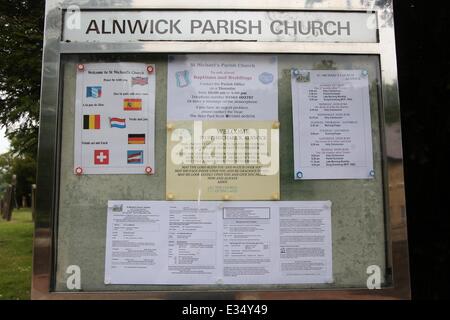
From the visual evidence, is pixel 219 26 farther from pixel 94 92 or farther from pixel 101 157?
pixel 101 157

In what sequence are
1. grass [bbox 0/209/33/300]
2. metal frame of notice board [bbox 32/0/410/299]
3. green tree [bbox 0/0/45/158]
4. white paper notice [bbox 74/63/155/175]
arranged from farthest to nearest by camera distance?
1. green tree [bbox 0/0/45/158]
2. grass [bbox 0/209/33/300]
3. white paper notice [bbox 74/63/155/175]
4. metal frame of notice board [bbox 32/0/410/299]

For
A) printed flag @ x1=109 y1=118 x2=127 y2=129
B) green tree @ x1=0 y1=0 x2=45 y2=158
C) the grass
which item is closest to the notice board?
printed flag @ x1=109 y1=118 x2=127 y2=129

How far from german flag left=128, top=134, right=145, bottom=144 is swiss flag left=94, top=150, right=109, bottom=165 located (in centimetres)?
15

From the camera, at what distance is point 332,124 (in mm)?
2746

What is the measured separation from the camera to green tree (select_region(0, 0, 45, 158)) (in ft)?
33.3

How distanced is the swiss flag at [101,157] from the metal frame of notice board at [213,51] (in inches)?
8.4

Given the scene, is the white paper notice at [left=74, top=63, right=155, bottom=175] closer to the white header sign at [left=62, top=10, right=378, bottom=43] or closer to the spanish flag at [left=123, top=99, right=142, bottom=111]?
the spanish flag at [left=123, top=99, right=142, bottom=111]

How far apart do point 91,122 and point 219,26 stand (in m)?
0.94

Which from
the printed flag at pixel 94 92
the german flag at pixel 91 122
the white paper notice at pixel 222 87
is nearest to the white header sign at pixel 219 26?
the white paper notice at pixel 222 87

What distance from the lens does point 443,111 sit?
145 inches

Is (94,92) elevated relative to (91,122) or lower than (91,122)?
elevated

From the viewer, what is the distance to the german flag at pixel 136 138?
2.69 m

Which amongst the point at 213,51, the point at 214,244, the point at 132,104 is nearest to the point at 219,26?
the point at 213,51

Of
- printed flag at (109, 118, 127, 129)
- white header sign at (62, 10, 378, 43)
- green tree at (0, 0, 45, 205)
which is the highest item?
green tree at (0, 0, 45, 205)
